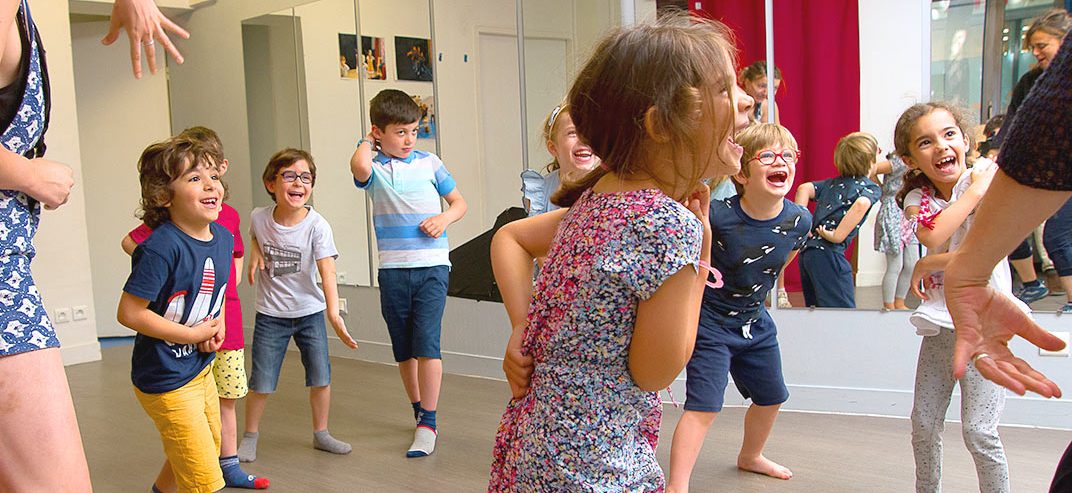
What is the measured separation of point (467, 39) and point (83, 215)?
3.21 metres

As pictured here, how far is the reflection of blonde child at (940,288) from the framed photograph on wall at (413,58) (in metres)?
3.46

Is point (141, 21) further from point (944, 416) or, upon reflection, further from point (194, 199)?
point (944, 416)

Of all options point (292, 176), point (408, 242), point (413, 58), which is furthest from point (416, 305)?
point (413, 58)

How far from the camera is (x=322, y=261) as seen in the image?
144 inches

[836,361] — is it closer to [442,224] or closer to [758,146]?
[758,146]

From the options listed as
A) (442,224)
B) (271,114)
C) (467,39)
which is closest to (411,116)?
(442,224)

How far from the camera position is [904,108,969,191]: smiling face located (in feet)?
8.52

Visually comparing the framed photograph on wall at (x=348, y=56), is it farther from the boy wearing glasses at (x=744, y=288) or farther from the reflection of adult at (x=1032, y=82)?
the reflection of adult at (x=1032, y=82)

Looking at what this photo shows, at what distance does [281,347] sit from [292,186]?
0.68 m

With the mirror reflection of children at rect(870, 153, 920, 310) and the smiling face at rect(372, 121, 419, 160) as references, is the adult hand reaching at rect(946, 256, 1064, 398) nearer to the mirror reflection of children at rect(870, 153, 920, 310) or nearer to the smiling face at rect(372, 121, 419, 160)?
the smiling face at rect(372, 121, 419, 160)

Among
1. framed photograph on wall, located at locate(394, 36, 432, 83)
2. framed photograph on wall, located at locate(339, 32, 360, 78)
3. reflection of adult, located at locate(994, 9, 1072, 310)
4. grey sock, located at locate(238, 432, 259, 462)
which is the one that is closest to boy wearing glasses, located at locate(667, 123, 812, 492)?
reflection of adult, located at locate(994, 9, 1072, 310)

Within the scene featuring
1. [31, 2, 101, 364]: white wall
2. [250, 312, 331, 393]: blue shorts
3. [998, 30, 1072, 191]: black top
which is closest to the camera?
[998, 30, 1072, 191]: black top

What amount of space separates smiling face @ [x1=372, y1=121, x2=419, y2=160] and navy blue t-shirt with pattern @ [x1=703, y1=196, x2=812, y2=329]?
4.78ft

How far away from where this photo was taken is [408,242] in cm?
379
